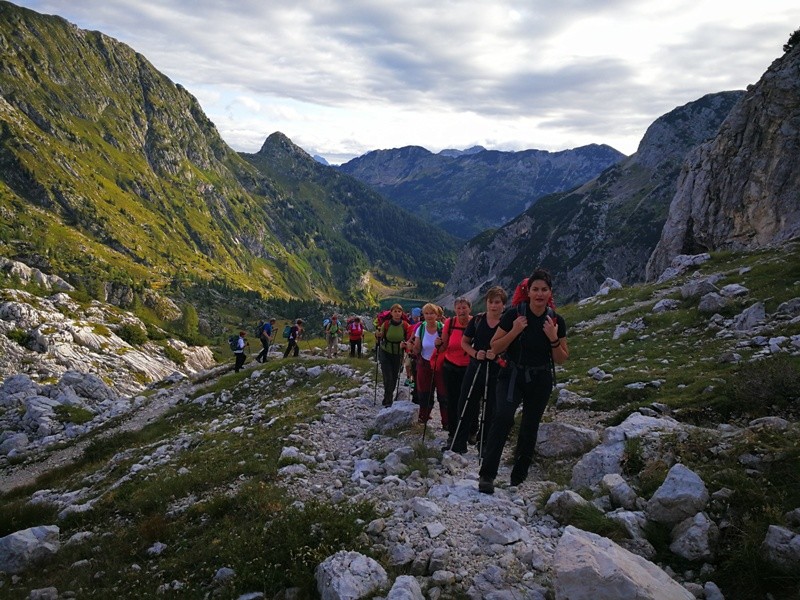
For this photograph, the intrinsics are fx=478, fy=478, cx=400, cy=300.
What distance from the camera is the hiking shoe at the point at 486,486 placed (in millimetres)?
7637

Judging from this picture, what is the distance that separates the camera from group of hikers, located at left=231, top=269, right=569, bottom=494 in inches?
296

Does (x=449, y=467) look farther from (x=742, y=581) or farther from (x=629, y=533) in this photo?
(x=742, y=581)

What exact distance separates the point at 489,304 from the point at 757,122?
59.6 meters

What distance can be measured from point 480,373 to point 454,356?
4.75 feet

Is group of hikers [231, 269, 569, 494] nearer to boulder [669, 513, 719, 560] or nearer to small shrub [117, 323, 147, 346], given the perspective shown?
boulder [669, 513, 719, 560]

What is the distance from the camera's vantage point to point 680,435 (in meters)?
7.70

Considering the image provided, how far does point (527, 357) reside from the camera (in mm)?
7547

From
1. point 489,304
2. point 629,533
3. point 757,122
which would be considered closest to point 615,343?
point 489,304

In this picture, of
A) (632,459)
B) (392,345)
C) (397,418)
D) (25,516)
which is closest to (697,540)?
(632,459)

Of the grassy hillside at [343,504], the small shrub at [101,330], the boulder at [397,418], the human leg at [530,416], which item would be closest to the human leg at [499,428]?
the human leg at [530,416]

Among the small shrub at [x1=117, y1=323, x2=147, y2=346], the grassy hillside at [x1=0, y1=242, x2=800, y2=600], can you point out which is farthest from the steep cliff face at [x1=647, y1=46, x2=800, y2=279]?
the small shrub at [x1=117, y1=323, x2=147, y2=346]

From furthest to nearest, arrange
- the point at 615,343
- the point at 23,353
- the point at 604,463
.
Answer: the point at 23,353 < the point at 615,343 < the point at 604,463

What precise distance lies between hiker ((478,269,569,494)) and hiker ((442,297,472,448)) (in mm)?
2908

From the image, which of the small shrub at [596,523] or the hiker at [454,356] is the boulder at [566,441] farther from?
the small shrub at [596,523]
